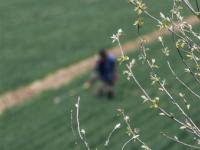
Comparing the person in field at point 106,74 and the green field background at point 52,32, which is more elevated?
the green field background at point 52,32

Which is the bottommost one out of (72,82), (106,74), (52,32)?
(106,74)

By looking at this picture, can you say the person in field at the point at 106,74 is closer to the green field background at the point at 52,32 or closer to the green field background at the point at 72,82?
the green field background at the point at 72,82

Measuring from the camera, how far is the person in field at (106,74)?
19.6m

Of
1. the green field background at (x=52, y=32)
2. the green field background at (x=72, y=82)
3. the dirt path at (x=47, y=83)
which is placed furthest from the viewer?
the green field background at (x=52, y=32)

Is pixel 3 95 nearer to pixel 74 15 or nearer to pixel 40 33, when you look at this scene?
pixel 40 33

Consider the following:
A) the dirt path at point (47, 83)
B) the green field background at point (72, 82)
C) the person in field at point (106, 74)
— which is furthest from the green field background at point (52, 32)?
the person in field at point (106, 74)

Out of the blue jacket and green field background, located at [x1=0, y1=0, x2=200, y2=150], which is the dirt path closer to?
green field background, located at [x1=0, y1=0, x2=200, y2=150]

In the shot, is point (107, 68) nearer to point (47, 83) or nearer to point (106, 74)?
point (106, 74)

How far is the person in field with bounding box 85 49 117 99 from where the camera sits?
64.4ft

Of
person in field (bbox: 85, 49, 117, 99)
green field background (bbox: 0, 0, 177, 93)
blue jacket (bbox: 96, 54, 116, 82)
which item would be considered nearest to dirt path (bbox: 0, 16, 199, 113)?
green field background (bbox: 0, 0, 177, 93)

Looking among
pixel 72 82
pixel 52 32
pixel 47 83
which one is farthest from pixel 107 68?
pixel 52 32

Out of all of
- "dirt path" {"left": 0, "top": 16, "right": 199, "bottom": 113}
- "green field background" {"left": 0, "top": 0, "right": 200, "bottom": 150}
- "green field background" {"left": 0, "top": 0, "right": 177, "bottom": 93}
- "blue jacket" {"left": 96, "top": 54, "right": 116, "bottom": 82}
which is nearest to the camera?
"green field background" {"left": 0, "top": 0, "right": 200, "bottom": 150}

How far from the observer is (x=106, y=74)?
20.0m

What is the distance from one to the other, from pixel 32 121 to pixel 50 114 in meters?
0.62
